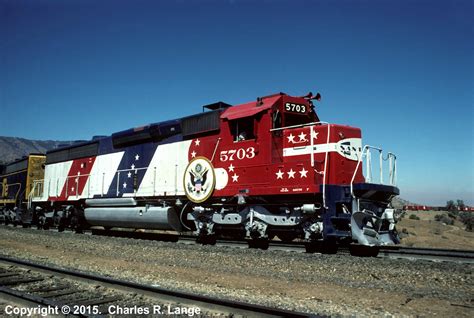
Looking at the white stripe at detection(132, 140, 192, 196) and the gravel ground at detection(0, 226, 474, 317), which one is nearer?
the gravel ground at detection(0, 226, 474, 317)

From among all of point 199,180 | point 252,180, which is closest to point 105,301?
point 252,180

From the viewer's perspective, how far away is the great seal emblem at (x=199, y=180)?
40.6ft

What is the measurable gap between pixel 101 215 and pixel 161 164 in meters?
3.87

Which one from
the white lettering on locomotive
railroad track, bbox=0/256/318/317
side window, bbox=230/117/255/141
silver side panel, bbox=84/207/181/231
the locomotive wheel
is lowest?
railroad track, bbox=0/256/318/317

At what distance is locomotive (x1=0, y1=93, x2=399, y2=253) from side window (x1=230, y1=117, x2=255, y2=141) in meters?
0.03

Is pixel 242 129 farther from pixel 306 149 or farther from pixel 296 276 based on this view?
pixel 296 276

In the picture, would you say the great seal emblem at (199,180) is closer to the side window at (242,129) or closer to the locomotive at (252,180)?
the locomotive at (252,180)

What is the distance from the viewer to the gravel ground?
5.46 m

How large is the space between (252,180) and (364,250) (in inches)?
135

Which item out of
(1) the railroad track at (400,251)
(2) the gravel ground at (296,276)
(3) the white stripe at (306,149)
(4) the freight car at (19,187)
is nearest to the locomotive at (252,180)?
(3) the white stripe at (306,149)

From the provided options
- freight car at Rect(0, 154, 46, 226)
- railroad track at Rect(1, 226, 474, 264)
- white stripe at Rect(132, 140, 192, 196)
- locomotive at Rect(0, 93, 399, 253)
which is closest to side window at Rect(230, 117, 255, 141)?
locomotive at Rect(0, 93, 399, 253)

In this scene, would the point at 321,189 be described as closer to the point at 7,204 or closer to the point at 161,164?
the point at 161,164

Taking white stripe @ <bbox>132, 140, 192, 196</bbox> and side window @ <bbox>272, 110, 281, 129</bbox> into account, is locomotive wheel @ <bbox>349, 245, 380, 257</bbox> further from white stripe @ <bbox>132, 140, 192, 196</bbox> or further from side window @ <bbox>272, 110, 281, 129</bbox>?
white stripe @ <bbox>132, 140, 192, 196</bbox>

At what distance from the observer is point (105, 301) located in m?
5.44
